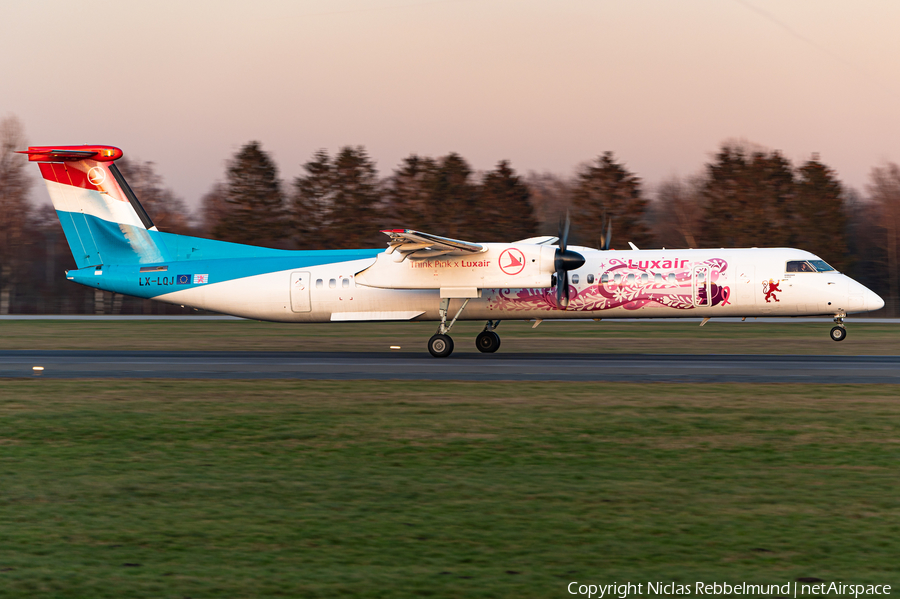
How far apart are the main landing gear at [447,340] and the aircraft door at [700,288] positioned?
629cm

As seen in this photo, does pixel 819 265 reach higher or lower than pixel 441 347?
higher

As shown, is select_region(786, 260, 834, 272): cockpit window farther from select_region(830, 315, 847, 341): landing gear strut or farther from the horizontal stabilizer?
the horizontal stabilizer

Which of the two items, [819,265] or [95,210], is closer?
[819,265]

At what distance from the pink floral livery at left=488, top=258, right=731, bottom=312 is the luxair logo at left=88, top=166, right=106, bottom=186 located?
48.3 ft

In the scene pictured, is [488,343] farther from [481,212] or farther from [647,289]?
[481,212]

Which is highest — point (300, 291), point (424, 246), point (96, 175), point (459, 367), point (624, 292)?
point (96, 175)

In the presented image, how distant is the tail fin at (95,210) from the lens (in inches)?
1081

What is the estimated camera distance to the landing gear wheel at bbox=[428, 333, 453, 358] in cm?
2467

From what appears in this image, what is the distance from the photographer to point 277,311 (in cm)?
2648

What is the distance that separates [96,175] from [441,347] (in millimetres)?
13368

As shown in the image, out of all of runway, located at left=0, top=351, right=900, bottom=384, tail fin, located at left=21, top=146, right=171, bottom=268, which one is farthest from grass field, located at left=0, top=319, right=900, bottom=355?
tail fin, located at left=21, top=146, right=171, bottom=268

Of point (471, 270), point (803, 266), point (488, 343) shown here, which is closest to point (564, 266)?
point (471, 270)

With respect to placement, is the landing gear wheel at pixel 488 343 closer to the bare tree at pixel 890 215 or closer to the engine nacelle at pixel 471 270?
the engine nacelle at pixel 471 270

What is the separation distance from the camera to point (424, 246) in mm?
24406
